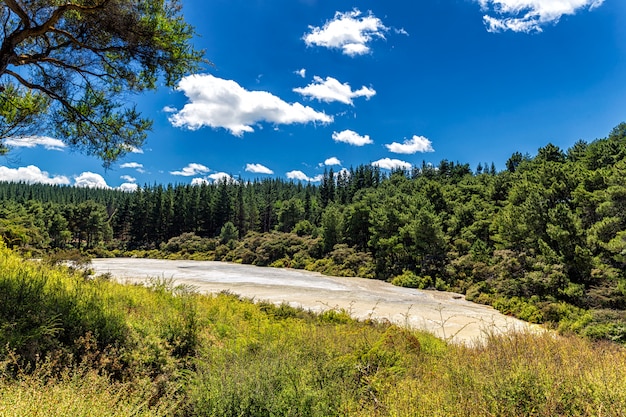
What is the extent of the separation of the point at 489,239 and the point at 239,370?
33.8m

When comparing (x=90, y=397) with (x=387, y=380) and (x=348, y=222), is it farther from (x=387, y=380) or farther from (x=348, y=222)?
(x=348, y=222)

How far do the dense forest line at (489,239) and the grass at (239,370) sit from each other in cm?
882

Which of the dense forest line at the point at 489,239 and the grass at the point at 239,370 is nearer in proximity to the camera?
the grass at the point at 239,370

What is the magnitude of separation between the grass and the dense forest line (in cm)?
882

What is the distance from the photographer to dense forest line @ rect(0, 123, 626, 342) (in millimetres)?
15852

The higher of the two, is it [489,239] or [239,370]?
[489,239]

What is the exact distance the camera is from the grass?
11.1 feet

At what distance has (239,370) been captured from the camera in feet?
14.3

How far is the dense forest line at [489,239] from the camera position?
15852mm

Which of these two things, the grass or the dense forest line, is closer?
the grass

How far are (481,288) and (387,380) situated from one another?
22137mm

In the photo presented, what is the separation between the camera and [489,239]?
32.7 metres

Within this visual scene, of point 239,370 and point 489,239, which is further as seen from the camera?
point 489,239

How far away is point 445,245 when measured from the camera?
99.8 feet
